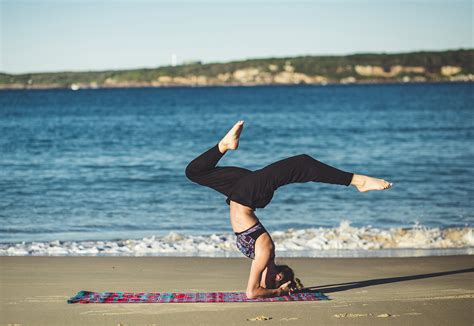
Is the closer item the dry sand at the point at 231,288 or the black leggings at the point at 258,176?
the dry sand at the point at 231,288

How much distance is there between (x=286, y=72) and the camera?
165 m

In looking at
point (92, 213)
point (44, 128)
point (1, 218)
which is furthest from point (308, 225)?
point (44, 128)

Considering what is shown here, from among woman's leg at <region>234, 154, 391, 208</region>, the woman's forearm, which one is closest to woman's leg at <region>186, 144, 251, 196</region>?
woman's leg at <region>234, 154, 391, 208</region>

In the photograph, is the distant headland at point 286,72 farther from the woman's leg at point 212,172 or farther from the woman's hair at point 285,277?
the woman's leg at point 212,172

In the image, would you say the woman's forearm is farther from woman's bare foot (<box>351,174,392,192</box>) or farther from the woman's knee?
woman's bare foot (<box>351,174,392,192</box>)

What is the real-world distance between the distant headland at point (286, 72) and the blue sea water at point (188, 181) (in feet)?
351

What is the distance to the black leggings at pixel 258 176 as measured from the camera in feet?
22.8

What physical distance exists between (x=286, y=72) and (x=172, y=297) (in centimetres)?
15890

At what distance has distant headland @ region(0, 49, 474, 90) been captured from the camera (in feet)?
528

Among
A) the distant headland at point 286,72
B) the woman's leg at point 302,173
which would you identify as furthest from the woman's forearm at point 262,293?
the distant headland at point 286,72

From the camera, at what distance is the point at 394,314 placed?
694cm

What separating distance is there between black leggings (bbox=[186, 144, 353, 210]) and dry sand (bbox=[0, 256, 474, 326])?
1132 mm

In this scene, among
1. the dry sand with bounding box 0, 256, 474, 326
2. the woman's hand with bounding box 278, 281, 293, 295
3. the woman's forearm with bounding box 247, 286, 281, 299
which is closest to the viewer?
the dry sand with bounding box 0, 256, 474, 326

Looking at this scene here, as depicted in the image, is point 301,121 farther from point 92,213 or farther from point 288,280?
point 288,280
